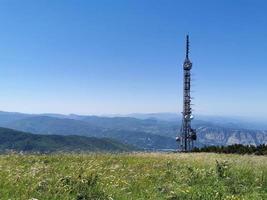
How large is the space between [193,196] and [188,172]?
14.6 ft

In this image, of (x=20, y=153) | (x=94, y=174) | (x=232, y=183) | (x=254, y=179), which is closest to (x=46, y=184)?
(x=94, y=174)

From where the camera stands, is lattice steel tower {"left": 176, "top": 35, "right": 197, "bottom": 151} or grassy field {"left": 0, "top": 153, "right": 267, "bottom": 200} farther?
lattice steel tower {"left": 176, "top": 35, "right": 197, "bottom": 151}

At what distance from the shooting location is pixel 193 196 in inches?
416

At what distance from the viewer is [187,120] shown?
313 feet

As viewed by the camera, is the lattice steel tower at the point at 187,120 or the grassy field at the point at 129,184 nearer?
the grassy field at the point at 129,184

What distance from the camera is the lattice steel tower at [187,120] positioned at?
94625mm

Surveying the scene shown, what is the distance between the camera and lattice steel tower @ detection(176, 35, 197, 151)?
94625mm

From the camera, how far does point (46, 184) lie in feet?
31.9

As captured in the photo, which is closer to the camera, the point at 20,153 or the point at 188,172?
the point at 188,172

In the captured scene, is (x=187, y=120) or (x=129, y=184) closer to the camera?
(x=129, y=184)

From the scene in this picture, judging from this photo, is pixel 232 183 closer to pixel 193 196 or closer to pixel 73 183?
pixel 193 196

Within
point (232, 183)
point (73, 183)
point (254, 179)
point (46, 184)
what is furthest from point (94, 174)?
point (254, 179)

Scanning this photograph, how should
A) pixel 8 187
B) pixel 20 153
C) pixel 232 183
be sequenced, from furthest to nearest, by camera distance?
pixel 20 153 → pixel 232 183 → pixel 8 187

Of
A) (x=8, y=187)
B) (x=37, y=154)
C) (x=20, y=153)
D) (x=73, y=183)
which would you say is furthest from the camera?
(x=37, y=154)
